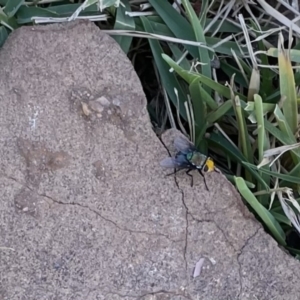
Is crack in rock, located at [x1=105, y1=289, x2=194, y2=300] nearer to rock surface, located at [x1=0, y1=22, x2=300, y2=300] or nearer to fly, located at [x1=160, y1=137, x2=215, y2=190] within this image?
rock surface, located at [x1=0, y1=22, x2=300, y2=300]

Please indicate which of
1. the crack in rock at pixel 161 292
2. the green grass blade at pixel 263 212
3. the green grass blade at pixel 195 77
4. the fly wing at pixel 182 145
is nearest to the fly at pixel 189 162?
the fly wing at pixel 182 145

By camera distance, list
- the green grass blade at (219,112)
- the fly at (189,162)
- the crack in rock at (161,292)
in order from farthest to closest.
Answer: the green grass blade at (219,112) < the fly at (189,162) < the crack in rock at (161,292)

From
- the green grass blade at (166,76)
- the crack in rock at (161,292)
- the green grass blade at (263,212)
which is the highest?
the green grass blade at (166,76)

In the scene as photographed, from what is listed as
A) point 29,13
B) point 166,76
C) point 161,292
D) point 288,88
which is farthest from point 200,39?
point 161,292

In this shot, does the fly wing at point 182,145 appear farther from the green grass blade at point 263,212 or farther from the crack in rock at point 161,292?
the crack in rock at point 161,292

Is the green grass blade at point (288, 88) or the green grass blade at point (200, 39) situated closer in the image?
the green grass blade at point (288, 88)

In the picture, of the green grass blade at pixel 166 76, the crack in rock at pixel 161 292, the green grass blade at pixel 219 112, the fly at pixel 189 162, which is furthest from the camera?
the green grass blade at pixel 166 76

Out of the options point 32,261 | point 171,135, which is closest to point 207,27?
point 171,135

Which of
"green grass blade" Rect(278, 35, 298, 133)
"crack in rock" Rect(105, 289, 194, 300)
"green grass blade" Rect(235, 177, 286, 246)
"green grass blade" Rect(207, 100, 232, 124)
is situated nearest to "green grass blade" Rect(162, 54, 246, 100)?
"green grass blade" Rect(207, 100, 232, 124)
